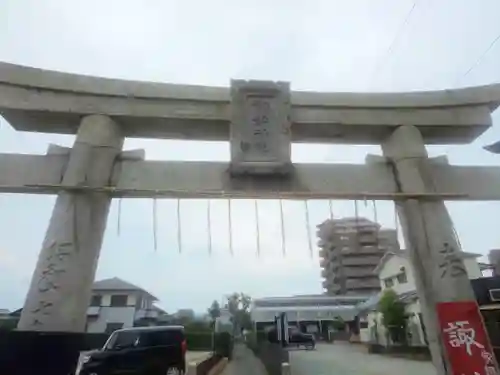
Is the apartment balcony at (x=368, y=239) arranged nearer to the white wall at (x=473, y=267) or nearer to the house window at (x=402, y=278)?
the house window at (x=402, y=278)

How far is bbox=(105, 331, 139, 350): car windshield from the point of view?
725 centimetres

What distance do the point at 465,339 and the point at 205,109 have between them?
468cm

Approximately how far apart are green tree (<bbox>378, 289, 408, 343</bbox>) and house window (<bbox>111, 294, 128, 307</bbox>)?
1564 cm

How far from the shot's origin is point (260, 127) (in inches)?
233

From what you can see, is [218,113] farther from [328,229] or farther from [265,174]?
[328,229]

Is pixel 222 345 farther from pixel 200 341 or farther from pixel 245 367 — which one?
pixel 245 367

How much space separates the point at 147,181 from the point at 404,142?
3983 millimetres

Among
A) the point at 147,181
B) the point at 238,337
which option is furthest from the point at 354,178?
the point at 238,337

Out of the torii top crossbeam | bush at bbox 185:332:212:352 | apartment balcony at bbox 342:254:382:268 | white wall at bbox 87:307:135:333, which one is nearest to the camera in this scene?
the torii top crossbeam

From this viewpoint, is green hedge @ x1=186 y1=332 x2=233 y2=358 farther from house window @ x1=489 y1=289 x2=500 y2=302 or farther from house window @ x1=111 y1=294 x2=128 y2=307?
house window @ x1=489 y1=289 x2=500 y2=302

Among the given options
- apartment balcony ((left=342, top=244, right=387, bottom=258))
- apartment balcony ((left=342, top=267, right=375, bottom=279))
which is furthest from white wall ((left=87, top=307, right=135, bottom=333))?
apartment balcony ((left=342, top=244, right=387, bottom=258))

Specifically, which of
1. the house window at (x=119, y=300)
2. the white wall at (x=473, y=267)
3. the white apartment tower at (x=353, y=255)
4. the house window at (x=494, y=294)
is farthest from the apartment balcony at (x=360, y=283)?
the house window at (x=494, y=294)

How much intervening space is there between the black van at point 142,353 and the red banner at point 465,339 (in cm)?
528

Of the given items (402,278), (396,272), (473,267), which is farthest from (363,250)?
(473,267)
